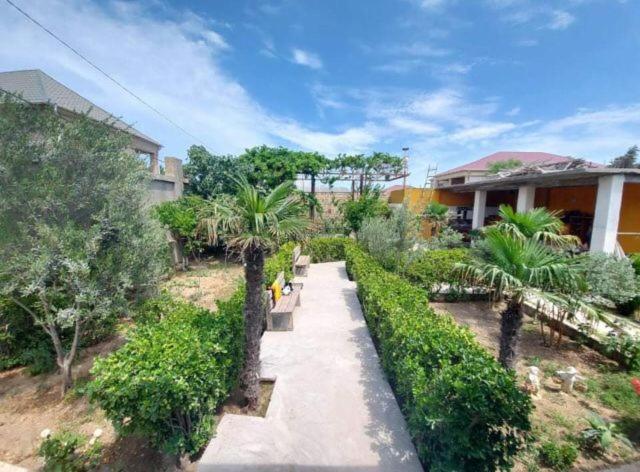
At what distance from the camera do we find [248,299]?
138 inches

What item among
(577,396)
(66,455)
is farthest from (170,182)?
(577,396)

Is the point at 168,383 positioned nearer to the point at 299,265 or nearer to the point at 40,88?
the point at 299,265

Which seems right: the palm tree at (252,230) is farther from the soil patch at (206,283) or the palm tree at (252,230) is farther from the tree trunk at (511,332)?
the soil patch at (206,283)

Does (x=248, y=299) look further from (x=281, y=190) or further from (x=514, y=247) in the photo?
(x=514, y=247)

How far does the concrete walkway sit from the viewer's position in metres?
2.88

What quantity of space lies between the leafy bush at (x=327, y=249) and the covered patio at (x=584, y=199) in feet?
25.7

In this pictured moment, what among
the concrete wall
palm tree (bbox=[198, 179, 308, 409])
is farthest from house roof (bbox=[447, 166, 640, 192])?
the concrete wall

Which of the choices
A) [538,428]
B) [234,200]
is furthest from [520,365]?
[234,200]

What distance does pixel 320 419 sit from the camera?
3463 mm

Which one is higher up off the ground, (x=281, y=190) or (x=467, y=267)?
(x=281, y=190)

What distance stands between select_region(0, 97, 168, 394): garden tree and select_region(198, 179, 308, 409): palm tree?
2.41 m

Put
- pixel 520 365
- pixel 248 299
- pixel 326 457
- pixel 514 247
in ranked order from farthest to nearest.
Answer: pixel 520 365, pixel 514 247, pixel 248 299, pixel 326 457

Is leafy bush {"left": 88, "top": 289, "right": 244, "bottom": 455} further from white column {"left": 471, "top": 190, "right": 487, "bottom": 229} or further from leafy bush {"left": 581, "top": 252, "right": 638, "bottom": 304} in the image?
white column {"left": 471, "top": 190, "right": 487, "bottom": 229}

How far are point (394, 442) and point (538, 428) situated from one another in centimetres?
216
